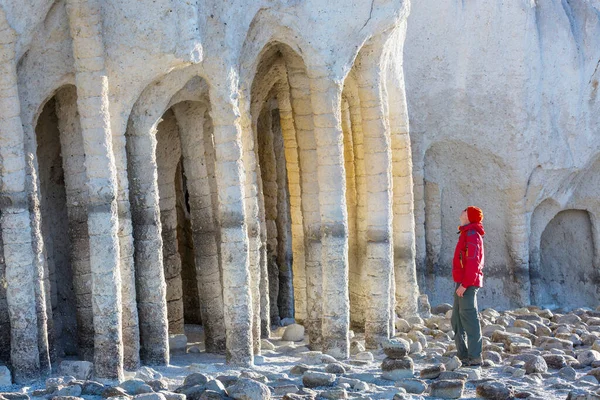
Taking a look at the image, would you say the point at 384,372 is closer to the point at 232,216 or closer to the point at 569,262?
the point at 232,216

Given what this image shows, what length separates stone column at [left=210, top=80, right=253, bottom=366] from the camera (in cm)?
1662

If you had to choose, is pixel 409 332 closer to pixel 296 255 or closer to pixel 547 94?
pixel 296 255

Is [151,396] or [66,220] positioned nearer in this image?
[151,396]

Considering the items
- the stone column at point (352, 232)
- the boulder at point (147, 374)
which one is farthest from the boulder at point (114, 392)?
the stone column at point (352, 232)

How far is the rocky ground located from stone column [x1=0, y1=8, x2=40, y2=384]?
1.45ft

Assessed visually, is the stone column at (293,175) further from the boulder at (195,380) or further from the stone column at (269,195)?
the boulder at (195,380)

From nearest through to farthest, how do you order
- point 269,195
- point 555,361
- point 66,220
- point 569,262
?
1. point 555,361
2. point 66,220
3. point 269,195
4. point 569,262

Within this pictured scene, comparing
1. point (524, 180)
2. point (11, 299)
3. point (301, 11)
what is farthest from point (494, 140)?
point (11, 299)

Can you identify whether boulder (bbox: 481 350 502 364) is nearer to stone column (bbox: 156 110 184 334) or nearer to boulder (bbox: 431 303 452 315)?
stone column (bbox: 156 110 184 334)

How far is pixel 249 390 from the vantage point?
14148 mm

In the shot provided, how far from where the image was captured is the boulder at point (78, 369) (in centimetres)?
1543

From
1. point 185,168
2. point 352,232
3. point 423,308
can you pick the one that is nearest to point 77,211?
point 185,168

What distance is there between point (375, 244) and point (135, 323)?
3882 millimetres

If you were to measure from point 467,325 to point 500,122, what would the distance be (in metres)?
8.23
